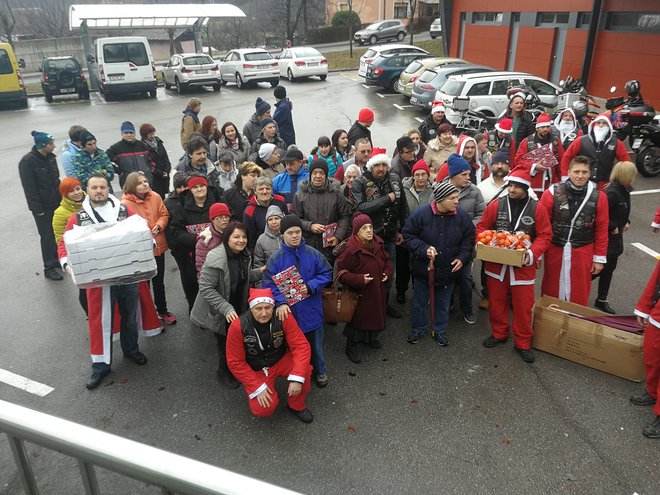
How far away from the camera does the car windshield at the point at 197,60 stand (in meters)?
21.9

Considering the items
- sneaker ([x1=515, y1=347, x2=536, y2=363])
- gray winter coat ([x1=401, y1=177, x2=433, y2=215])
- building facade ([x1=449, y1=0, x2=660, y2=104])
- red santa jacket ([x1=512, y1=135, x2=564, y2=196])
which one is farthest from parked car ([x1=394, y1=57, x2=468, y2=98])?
sneaker ([x1=515, y1=347, x2=536, y2=363])

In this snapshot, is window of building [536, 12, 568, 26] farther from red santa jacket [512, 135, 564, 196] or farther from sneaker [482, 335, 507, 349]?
sneaker [482, 335, 507, 349]

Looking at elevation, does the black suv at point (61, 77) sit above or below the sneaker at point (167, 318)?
above

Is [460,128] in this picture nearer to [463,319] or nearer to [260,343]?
[463,319]

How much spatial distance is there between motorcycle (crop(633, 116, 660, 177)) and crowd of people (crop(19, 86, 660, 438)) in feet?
17.1

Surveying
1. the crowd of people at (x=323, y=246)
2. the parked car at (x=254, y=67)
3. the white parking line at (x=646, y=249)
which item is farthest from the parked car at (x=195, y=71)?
the white parking line at (x=646, y=249)

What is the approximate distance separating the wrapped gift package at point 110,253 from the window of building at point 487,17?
22684mm

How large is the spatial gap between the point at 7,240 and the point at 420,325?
7.03m

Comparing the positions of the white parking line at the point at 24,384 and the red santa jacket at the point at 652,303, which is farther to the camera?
the white parking line at the point at 24,384

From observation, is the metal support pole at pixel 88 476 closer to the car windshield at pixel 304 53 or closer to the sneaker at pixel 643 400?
the sneaker at pixel 643 400

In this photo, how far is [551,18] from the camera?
19047 millimetres

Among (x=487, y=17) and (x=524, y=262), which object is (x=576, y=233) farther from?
(x=487, y=17)

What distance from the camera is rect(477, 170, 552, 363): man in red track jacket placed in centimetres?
474

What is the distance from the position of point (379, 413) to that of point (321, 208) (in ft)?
7.16
